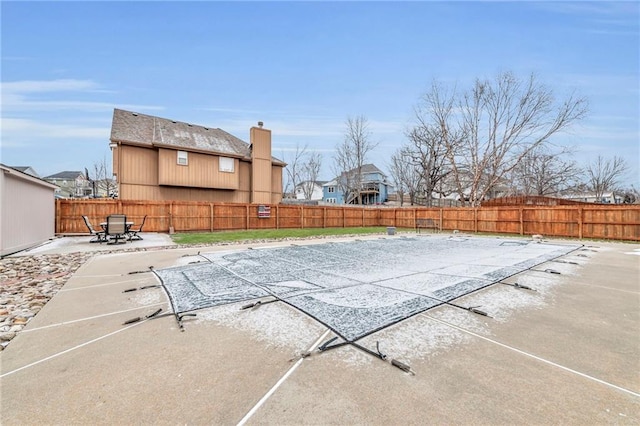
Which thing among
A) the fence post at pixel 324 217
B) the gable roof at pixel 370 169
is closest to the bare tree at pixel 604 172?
the gable roof at pixel 370 169

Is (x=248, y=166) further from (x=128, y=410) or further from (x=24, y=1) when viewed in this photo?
(x=128, y=410)

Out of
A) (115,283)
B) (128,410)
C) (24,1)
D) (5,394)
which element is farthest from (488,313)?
(24,1)

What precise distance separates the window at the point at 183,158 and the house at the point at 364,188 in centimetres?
2325

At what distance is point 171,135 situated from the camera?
1852 centimetres

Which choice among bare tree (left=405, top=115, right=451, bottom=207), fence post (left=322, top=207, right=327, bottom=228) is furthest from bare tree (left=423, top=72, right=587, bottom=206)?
fence post (left=322, top=207, right=327, bottom=228)

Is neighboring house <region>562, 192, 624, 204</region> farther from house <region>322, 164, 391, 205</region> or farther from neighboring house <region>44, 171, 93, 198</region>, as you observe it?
neighboring house <region>44, 171, 93, 198</region>

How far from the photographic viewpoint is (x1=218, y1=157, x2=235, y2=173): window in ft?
63.6

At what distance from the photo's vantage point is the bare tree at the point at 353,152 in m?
32.5

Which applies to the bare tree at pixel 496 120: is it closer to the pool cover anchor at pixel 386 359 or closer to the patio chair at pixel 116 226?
the patio chair at pixel 116 226

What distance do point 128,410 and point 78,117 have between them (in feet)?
93.4

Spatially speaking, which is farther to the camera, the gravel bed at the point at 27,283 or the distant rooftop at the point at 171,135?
the distant rooftop at the point at 171,135

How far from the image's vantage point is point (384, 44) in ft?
46.5

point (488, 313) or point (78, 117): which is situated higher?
point (78, 117)

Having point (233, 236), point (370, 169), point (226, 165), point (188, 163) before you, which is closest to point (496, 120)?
point (226, 165)
